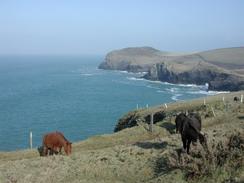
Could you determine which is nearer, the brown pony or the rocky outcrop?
the brown pony

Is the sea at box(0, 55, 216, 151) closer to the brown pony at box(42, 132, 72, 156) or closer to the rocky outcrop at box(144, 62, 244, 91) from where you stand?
the rocky outcrop at box(144, 62, 244, 91)

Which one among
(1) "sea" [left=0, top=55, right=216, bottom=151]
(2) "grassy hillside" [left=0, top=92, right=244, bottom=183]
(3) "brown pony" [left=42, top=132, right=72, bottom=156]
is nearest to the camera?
(2) "grassy hillside" [left=0, top=92, right=244, bottom=183]

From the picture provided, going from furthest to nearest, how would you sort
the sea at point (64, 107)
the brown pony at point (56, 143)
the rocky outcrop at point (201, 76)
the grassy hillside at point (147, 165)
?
the rocky outcrop at point (201, 76) → the sea at point (64, 107) → the brown pony at point (56, 143) → the grassy hillside at point (147, 165)

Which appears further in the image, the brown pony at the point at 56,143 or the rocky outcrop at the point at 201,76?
the rocky outcrop at the point at 201,76

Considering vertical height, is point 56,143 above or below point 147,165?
above

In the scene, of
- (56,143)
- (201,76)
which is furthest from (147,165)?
(201,76)

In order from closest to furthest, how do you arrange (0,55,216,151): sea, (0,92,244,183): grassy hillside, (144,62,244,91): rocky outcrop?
(0,92,244,183): grassy hillside < (0,55,216,151): sea < (144,62,244,91): rocky outcrop

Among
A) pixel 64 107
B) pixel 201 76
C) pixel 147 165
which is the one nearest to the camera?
pixel 147 165

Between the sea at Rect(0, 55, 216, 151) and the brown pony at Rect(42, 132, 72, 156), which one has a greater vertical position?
the brown pony at Rect(42, 132, 72, 156)

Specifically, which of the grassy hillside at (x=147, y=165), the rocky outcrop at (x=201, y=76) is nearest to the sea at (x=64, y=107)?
the rocky outcrop at (x=201, y=76)

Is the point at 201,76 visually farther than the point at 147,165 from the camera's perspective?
Yes

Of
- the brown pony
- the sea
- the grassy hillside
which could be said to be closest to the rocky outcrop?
the sea

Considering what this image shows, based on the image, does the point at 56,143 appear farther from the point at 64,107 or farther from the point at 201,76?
the point at 201,76

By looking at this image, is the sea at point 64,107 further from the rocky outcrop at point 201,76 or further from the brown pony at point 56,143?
the brown pony at point 56,143
